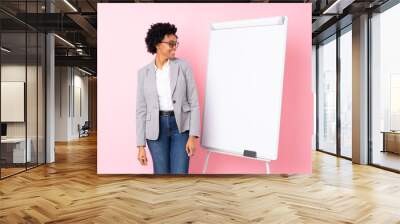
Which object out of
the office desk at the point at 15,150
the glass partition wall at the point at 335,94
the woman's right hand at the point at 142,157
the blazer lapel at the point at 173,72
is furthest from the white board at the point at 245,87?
the glass partition wall at the point at 335,94

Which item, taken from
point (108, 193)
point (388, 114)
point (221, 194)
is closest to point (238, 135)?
point (221, 194)

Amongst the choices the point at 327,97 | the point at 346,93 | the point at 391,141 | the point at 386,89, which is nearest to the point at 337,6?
the point at 386,89

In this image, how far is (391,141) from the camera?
24.0 ft

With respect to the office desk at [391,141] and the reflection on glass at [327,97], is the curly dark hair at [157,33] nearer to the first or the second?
the office desk at [391,141]

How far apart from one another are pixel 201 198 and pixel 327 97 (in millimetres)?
6925

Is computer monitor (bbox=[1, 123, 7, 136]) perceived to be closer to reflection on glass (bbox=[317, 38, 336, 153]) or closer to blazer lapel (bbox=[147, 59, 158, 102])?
blazer lapel (bbox=[147, 59, 158, 102])

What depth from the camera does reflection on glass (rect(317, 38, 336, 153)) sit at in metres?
9.89

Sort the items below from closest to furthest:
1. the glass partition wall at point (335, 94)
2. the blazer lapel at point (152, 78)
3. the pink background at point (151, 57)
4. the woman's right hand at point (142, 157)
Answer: the woman's right hand at point (142, 157) < the blazer lapel at point (152, 78) < the pink background at point (151, 57) < the glass partition wall at point (335, 94)

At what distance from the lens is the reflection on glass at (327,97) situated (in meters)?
9.89

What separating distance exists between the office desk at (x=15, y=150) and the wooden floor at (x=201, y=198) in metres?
0.44

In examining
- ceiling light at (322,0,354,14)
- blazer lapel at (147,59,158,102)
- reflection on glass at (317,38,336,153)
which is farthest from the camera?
reflection on glass at (317,38,336,153)

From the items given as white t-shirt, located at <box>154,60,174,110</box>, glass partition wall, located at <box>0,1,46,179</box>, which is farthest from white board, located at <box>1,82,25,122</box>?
white t-shirt, located at <box>154,60,174,110</box>

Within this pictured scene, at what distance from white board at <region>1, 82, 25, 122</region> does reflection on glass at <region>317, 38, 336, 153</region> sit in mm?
6950

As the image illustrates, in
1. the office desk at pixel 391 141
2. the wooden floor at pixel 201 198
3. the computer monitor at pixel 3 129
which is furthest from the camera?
the office desk at pixel 391 141
